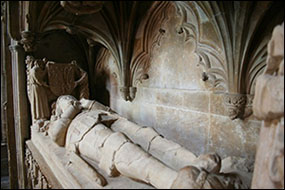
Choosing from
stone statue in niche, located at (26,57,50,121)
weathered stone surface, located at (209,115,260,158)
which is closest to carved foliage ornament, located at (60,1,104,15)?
stone statue in niche, located at (26,57,50,121)

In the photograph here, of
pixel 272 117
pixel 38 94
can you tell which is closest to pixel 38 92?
pixel 38 94

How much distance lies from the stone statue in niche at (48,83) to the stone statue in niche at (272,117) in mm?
3512

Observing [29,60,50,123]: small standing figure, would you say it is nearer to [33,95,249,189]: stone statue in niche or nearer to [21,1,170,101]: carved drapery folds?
[21,1,170,101]: carved drapery folds

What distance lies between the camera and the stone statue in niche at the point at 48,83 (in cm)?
391

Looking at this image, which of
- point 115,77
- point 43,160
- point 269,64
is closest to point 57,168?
point 43,160

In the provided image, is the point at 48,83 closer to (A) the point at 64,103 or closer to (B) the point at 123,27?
(A) the point at 64,103

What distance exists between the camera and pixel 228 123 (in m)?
3.32

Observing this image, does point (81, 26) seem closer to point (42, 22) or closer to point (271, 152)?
point (42, 22)

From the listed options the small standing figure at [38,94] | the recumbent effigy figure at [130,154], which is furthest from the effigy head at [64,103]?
the small standing figure at [38,94]

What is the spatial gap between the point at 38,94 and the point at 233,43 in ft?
10.4

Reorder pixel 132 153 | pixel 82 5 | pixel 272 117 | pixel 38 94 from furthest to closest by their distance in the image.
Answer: pixel 38 94 < pixel 82 5 < pixel 132 153 < pixel 272 117

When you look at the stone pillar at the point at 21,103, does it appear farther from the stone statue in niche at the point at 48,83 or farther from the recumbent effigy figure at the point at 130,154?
the recumbent effigy figure at the point at 130,154

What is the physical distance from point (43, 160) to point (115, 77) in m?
3.53

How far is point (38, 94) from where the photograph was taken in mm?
3922
